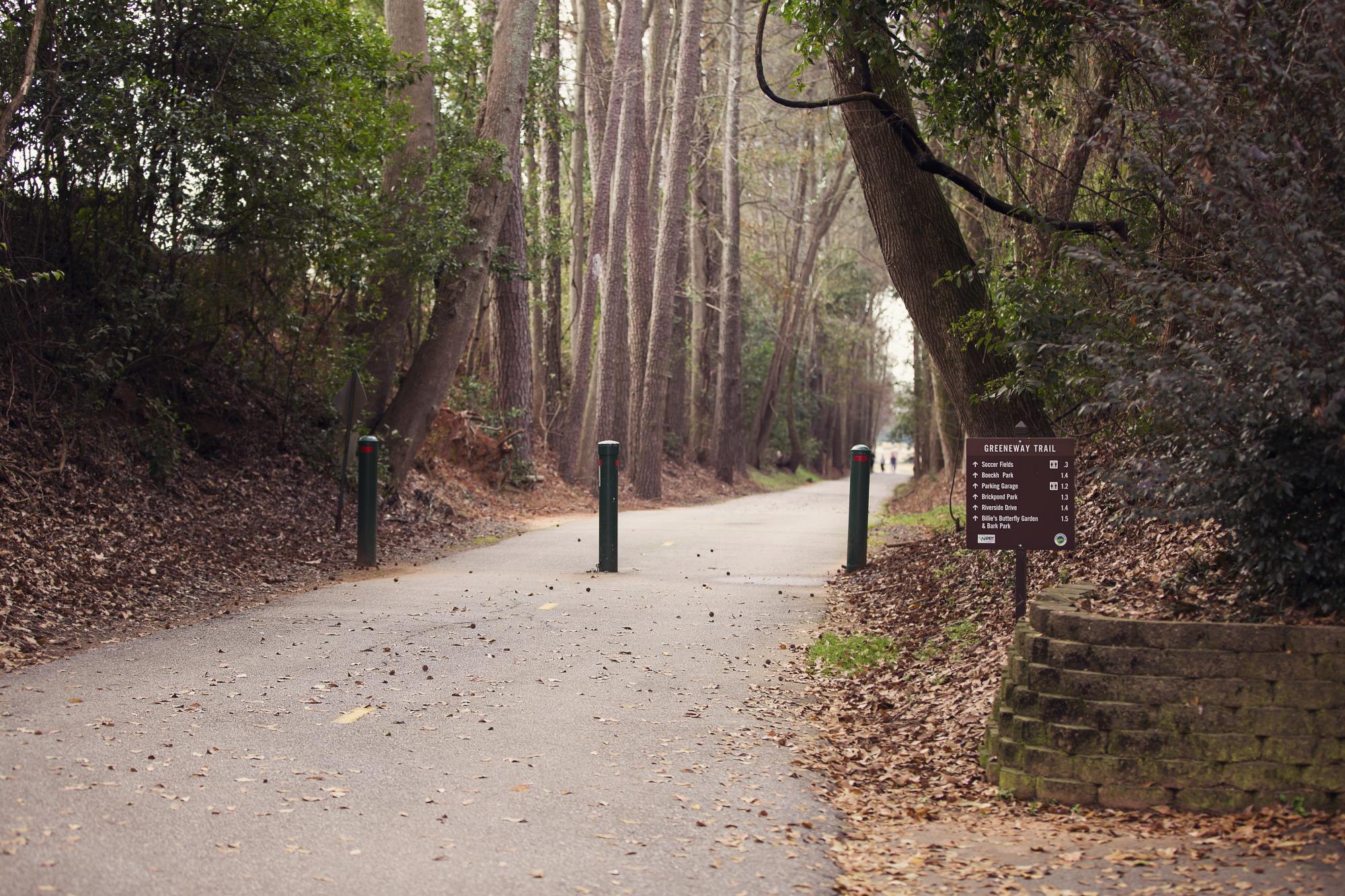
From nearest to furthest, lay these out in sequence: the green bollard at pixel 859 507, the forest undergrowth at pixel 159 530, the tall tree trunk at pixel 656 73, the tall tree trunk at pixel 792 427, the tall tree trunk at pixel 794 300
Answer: the forest undergrowth at pixel 159 530
the green bollard at pixel 859 507
the tall tree trunk at pixel 656 73
the tall tree trunk at pixel 794 300
the tall tree trunk at pixel 792 427

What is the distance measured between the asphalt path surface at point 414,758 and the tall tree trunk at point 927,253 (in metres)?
2.60

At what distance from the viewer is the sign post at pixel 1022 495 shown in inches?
330

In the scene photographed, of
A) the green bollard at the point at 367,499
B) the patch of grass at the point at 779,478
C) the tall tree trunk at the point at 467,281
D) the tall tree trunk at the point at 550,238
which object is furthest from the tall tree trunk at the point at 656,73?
the green bollard at the point at 367,499

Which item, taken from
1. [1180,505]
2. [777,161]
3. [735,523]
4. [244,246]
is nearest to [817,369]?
[777,161]

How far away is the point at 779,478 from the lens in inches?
2142

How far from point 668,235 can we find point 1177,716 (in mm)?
A: 26735

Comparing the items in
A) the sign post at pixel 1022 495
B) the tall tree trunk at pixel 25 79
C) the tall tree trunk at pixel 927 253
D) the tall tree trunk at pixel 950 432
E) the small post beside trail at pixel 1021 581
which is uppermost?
the tall tree trunk at pixel 25 79

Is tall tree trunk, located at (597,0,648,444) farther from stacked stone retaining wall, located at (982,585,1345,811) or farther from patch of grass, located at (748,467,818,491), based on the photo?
stacked stone retaining wall, located at (982,585,1345,811)

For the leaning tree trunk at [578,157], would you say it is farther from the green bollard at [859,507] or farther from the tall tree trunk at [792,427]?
the tall tree trunk at [792,427]

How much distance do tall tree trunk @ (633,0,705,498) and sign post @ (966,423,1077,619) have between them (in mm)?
23232

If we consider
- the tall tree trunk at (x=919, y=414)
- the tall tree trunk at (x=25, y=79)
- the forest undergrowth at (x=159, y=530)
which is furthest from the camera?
the tall tree trunk at (x=919, y=414)

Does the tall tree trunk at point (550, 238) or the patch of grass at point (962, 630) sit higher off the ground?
the tall tree trunk at point (550, 238)

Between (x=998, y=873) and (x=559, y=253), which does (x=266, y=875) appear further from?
(x=559, y=253)

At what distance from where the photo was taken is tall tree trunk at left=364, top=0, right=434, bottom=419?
60.6 ft
